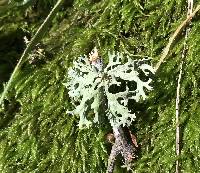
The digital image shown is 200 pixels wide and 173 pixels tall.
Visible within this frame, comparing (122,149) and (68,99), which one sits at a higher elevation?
(68,99)

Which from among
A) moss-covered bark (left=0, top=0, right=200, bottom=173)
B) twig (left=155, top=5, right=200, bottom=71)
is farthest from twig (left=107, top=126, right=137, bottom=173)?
twig (left=155, top=5, right=200, bottom=71)

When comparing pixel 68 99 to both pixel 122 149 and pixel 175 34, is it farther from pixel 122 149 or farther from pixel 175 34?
pixel 175 34

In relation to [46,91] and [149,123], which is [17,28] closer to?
[46,91]

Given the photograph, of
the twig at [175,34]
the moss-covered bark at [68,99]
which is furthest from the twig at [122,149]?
the twig at [175,34]

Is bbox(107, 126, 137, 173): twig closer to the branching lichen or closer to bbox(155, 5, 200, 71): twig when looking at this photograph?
the branching lichen

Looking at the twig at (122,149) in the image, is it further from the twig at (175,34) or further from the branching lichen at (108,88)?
the twig at (175,34)

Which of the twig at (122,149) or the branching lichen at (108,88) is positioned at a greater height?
the branching lichen at (108,88)

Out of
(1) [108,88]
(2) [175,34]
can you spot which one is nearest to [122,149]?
(1) [108,88]

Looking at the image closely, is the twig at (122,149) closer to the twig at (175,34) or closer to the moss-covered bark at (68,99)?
the moss-covered bark at (68,99)

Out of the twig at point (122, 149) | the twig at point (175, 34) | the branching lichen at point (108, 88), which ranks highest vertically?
the twig at point (175, 34)

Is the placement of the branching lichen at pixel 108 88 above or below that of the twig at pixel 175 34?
below

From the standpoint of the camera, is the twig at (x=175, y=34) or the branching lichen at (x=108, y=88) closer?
the branching lichen at (x=108, y=88)
